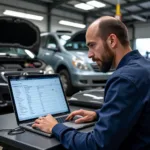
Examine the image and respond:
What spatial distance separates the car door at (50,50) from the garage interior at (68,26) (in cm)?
2

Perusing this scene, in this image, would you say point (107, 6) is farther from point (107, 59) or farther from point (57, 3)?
point (107, 59)

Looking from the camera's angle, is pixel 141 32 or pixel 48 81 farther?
pixel 141 32

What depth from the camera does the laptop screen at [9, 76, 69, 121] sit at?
1.35m

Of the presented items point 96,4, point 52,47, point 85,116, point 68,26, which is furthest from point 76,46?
point 68,26

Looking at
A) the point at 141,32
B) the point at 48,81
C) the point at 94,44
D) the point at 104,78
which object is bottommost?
the point at 104,78

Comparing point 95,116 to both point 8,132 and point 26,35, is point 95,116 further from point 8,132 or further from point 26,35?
point 26,35

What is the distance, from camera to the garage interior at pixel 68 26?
3623 mm

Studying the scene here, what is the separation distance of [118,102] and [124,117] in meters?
0.06

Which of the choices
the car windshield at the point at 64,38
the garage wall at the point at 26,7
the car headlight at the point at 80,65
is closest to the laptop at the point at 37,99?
the car headlight at the point at 80,65

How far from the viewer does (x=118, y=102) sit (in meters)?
0.96

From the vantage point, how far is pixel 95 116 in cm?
146

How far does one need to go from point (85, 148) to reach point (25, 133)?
0.34m

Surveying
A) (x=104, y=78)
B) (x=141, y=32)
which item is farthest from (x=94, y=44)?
(x=141, y=32)

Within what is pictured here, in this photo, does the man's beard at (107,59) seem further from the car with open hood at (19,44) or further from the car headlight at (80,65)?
the car headlight at (80,65)
